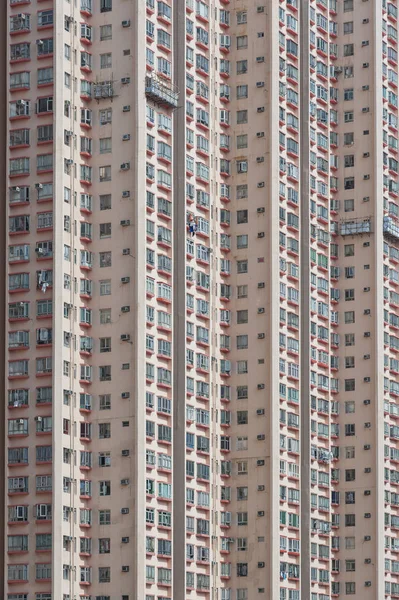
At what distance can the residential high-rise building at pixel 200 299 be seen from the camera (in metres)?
116

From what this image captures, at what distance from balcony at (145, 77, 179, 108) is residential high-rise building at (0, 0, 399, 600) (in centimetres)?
27

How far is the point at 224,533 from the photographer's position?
132125 mm

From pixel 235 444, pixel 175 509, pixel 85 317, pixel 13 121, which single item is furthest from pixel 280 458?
pixel 13 121

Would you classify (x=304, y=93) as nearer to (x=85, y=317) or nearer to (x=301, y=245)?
(x=301, y=245)

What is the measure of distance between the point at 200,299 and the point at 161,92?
1554 cm

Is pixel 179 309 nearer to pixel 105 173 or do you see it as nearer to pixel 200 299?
pixel 200 299

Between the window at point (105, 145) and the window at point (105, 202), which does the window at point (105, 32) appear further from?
the window at point (105, 202)

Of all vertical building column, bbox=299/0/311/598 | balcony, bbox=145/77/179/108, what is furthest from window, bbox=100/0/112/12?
vertical building column, bbox=299/0/311/598

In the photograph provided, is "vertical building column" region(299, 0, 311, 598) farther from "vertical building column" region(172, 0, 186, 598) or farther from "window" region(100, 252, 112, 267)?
"window" region(100, 252, 112, 267)

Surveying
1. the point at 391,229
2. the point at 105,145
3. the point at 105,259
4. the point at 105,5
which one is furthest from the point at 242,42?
the point at 105,259

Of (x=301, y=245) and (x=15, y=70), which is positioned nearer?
(x=15, y=70)

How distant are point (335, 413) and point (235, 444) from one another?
62.7ft

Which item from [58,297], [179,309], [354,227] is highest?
[354,227]

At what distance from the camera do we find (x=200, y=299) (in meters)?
130
